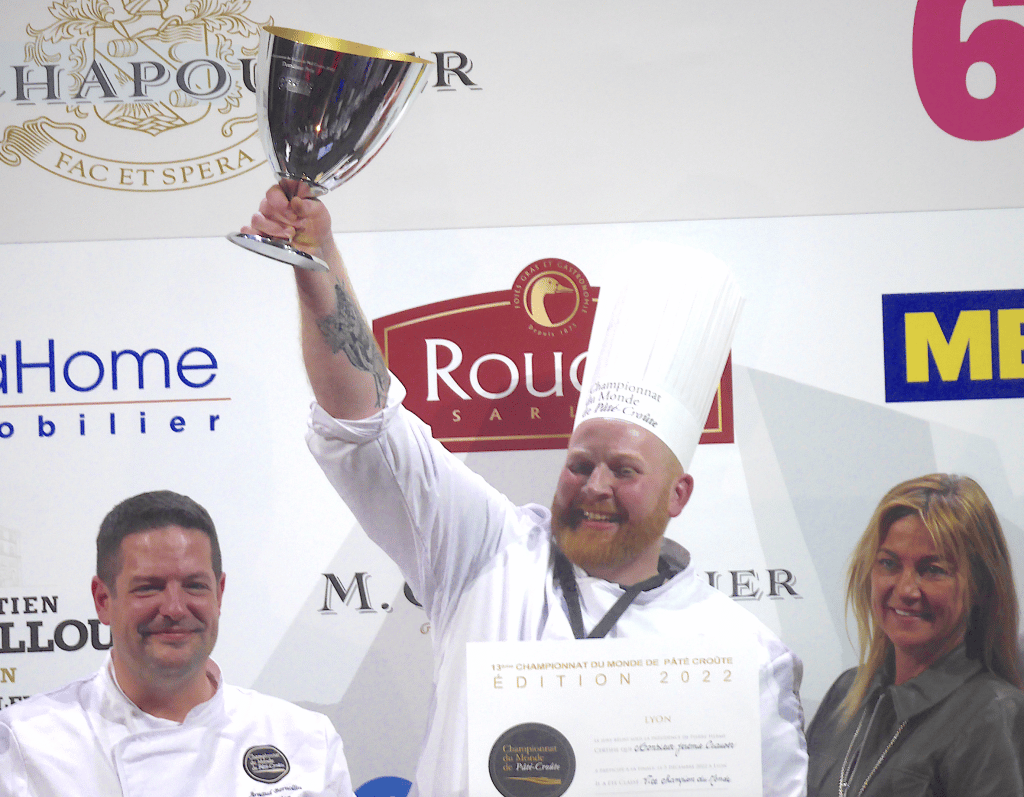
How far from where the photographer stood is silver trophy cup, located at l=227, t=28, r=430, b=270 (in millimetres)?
1317

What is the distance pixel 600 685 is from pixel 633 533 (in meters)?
0.28

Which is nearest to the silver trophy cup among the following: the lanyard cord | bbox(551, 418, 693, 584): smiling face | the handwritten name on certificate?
bbox(551, 418, 693, 584): smiling face

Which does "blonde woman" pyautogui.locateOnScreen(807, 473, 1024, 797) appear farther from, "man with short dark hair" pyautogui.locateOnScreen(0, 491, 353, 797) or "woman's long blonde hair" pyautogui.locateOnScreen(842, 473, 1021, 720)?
"man with short dark hair" pyautogui.locateOnScreen(0, 491, 353, 797)

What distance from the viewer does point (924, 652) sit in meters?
1.66

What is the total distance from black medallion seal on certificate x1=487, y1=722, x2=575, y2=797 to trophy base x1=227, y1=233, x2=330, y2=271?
89cm

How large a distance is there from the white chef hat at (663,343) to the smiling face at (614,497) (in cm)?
3

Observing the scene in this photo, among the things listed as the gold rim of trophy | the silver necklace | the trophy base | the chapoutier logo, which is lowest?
the silver necklace

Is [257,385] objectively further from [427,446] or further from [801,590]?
[801,590]

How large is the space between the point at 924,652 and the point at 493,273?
1.05 m

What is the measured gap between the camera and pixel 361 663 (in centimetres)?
166

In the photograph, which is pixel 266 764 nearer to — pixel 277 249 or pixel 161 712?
pixel 161 712

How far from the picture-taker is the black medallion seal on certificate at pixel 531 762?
1.60 meters

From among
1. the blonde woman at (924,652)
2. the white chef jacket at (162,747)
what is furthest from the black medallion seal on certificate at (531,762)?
the blonde woman at (924,652)

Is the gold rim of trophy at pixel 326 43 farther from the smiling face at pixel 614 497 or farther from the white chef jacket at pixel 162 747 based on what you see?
the white chef jacket at pixel 162 747
